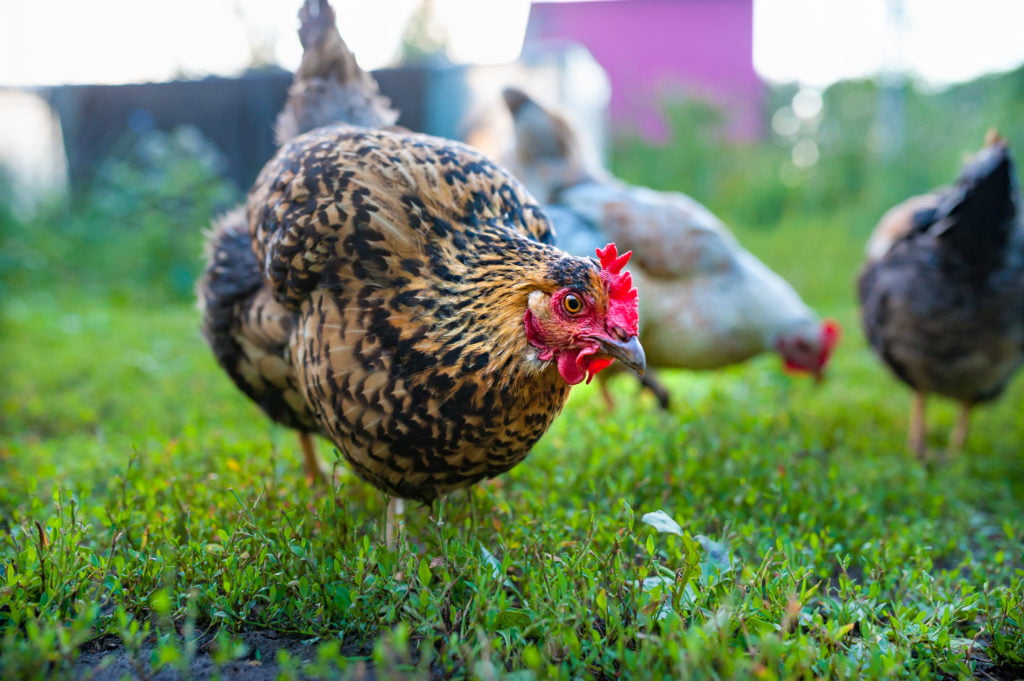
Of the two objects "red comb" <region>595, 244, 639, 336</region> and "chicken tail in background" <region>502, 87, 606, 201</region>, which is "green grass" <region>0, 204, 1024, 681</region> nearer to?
"red comb" <region>595, 244, 639, 336</region>

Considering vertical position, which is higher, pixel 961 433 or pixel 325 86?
pixel 325 86

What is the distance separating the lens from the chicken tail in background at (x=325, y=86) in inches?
122

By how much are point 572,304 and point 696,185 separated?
34.6 ft

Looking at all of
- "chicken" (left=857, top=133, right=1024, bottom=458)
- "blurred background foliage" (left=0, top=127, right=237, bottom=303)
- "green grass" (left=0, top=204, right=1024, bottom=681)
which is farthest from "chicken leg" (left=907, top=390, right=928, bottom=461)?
"blurred background foliage" (left=0, top=127, right=237, bottom=303)

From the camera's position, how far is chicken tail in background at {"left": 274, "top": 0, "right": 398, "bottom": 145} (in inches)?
122

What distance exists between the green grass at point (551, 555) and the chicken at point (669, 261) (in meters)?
0.41

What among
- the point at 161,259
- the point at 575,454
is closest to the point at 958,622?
the point at 575,454

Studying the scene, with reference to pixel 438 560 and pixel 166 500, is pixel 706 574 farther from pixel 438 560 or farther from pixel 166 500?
pixel 166 500

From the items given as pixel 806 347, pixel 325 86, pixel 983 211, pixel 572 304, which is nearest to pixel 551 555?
pixel 572 304

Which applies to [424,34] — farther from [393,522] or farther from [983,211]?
[393,522]

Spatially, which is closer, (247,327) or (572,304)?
(572,304)

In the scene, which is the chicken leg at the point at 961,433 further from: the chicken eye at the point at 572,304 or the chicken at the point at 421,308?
the chicken eye at the point at 572,304

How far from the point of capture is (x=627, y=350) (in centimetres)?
176

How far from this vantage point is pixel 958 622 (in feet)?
6.94
